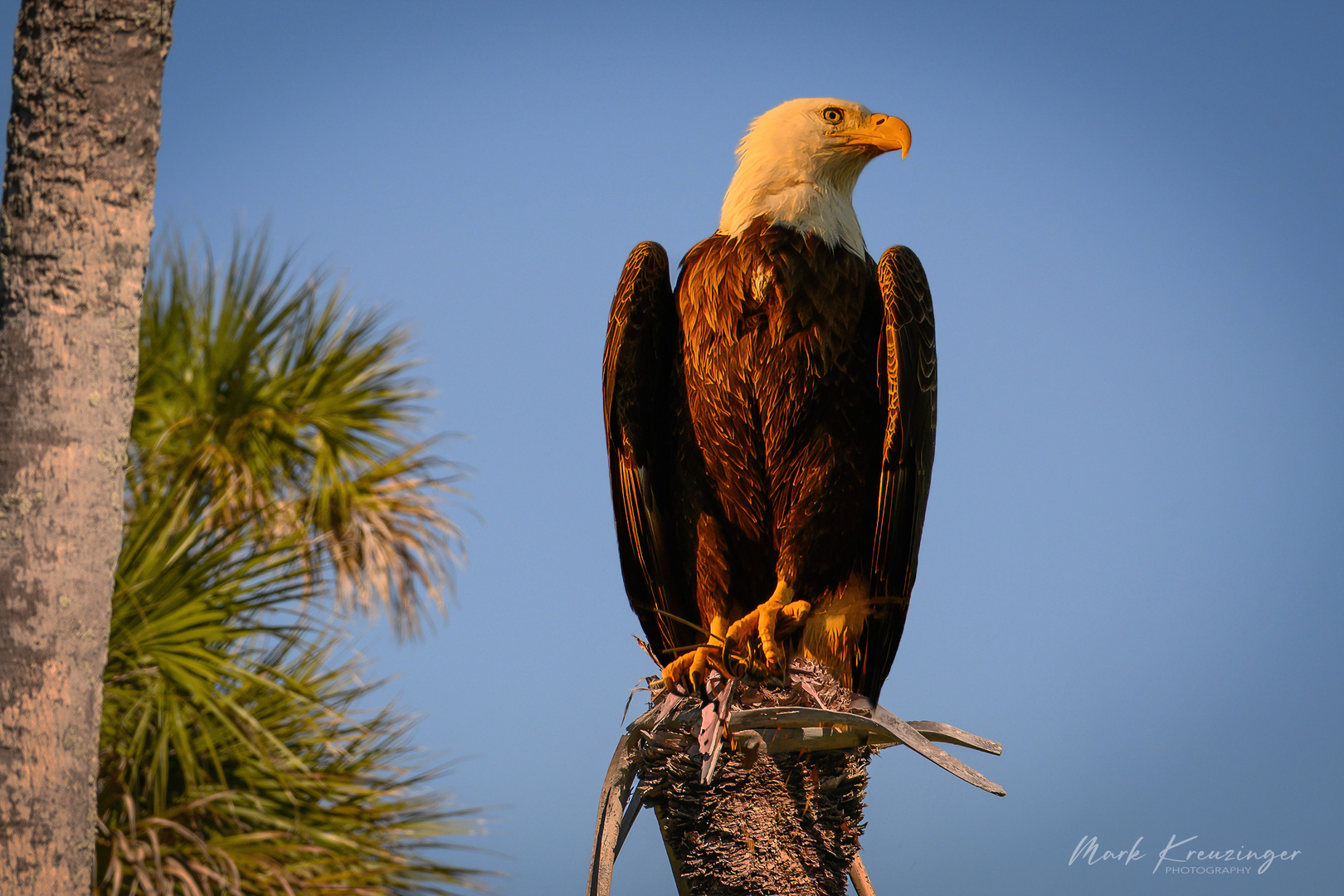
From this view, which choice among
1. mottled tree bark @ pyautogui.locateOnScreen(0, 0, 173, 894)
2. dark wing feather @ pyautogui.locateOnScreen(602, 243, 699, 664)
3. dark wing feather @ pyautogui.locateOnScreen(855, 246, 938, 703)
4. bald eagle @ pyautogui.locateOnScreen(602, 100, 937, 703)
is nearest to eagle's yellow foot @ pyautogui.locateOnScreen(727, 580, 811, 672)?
bald eagle @ pyautogui.locateOnScreen(602, 100, 937, 703)

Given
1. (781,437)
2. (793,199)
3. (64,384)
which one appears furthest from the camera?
(64,384)

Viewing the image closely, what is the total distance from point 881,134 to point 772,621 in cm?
181

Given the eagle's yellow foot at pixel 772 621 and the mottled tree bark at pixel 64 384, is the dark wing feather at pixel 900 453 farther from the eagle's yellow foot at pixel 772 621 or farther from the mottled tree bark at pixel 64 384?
the mottled tree bark at pixel 64 384

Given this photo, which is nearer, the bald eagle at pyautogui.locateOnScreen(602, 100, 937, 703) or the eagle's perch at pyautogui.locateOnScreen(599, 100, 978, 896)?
the eagle's perch at pyautogui.locateOnScreen(599, 100, 978, 896)

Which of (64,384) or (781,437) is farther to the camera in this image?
(64,384)

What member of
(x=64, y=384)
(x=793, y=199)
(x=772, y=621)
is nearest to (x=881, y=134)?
(x=793, y=199)

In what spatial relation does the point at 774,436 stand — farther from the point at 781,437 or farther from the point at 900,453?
the point at 900,453

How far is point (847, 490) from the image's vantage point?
132 inches

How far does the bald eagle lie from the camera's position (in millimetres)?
3307

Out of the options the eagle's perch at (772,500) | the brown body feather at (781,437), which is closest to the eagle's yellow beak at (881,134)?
the eagle's perch at (772,500)

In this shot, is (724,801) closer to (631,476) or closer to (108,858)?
(631,476)

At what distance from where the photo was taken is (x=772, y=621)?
10.5 feet

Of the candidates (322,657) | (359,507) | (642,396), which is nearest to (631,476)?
(642,396)

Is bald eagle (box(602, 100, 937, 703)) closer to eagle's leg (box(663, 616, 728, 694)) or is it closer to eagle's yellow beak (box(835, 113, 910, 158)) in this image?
eagle's leg (box(663, 616, 728, 694))
